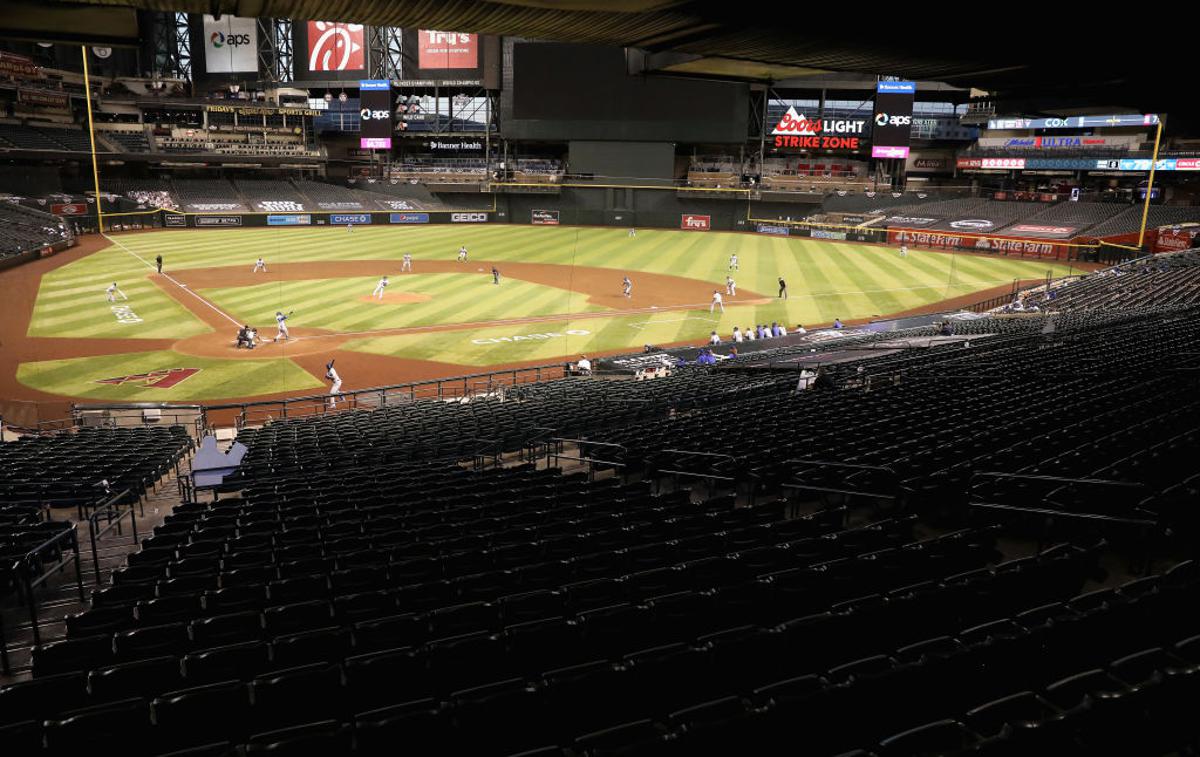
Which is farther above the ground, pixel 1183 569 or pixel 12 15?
pixel 12 15

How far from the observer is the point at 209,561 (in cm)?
793

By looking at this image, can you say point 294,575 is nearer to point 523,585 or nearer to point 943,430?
point 523,585

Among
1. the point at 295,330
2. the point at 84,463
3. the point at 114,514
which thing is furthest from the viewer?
the point at 295,330

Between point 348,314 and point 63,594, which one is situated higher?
point 63,594

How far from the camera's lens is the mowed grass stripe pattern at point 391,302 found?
3375cm

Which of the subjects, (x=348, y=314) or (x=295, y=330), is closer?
(x=295, y=330)

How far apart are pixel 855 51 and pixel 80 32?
27.1 feet

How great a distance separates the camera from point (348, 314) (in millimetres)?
34688

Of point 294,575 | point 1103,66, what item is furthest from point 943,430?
point 294,575

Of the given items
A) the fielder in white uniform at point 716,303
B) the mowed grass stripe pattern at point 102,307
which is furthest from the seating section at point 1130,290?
the mowed grass stripe pattern at point 102,307

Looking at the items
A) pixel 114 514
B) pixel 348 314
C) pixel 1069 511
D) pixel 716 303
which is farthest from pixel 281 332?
pixel 1069 511

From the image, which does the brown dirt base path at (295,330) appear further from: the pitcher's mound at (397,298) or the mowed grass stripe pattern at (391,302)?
the mowed grass stripe pattern at (391,302)

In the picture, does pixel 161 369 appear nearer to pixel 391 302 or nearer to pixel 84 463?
pixel 391 302

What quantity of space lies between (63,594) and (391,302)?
97.0ft
